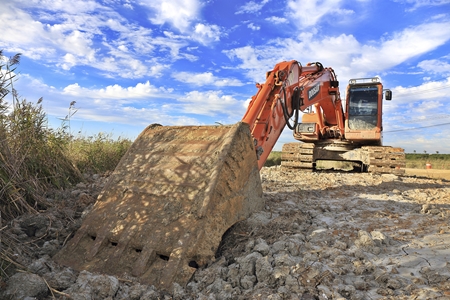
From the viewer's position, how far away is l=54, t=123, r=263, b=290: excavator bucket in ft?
9.18

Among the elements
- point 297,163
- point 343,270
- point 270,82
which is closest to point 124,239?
point 343,270

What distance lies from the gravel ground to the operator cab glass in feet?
18.5

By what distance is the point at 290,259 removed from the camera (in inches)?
104

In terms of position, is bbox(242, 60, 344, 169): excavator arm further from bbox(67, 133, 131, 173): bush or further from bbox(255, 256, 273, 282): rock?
bbox(67, 133, 131, 173): bush

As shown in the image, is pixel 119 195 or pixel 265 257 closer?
pixel 265 257

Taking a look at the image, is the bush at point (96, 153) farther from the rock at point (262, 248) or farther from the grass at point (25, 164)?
the rock at point (262, 248)

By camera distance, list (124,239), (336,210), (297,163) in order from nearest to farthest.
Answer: (124,239), (336,210), (297,163)

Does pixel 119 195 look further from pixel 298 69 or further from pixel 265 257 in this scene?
pixel 298 69

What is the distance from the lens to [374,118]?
955 centimetres

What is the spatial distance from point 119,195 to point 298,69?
12.4ft

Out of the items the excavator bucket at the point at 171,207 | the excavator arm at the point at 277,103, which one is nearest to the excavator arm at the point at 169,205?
the excavator bucket at the point at 171,207

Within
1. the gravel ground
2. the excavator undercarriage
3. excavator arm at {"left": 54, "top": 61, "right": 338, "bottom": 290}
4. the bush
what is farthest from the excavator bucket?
the excavator undercarriage

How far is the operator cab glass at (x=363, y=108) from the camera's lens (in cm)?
954

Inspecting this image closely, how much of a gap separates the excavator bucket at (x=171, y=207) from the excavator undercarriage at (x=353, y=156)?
6624 millimetres
